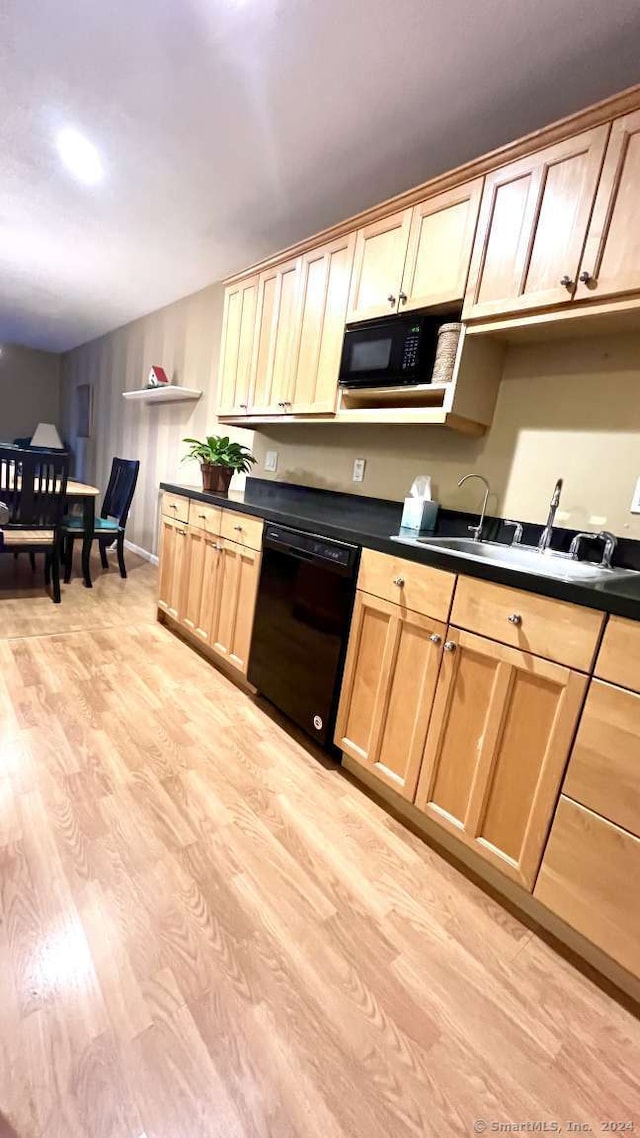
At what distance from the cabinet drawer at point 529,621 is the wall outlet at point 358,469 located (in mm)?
1217

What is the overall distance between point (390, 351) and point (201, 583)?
1.47 m

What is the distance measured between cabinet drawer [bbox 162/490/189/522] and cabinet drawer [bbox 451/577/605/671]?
178 centimetres

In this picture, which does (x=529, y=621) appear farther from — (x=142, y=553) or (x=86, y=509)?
(x=142, y=553)

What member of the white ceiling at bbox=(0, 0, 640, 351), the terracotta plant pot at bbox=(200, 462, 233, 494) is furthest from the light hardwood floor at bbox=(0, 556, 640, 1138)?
the white ceiling at bbox=(0, 0, 640, 351)

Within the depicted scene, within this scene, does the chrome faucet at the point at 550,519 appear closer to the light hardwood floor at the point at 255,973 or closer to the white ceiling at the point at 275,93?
the light hardwood floor at the point at 255,973

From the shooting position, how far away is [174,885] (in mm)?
1201

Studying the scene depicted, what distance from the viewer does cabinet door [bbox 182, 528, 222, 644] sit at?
2377 mm

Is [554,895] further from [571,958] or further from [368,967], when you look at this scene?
[368,967]

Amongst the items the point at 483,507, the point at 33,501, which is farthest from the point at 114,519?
the point at 483,507

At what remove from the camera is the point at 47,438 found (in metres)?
6.61

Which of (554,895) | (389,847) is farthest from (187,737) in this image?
(554,895)

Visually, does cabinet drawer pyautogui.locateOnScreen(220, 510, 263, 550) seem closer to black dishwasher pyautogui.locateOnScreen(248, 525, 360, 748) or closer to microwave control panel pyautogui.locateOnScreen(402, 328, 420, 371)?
black dishwasher pyautogui.locateOnScreen(248, 525, 360, 748)

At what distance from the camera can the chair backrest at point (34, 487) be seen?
2.91 m

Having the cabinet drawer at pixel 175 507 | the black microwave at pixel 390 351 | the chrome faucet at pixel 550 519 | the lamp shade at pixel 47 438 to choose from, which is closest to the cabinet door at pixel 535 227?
the black microwave at pixel 390 351
